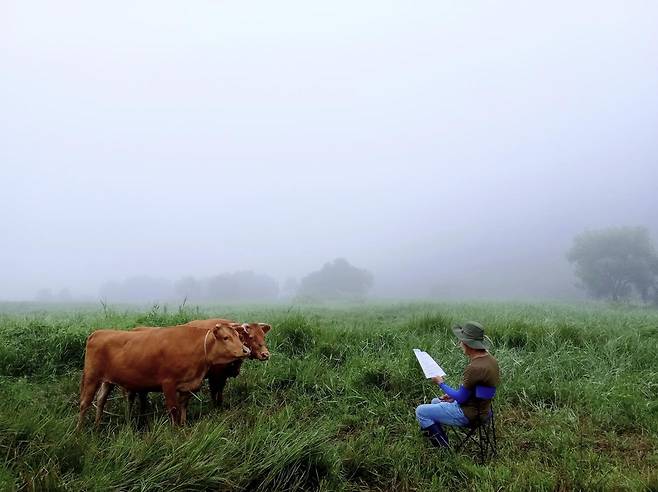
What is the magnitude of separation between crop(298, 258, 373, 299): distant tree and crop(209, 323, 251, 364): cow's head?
84.3 metres

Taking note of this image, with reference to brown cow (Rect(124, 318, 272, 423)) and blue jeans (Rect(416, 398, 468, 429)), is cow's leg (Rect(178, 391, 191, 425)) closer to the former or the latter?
brown cow (Rect(124, 318, 272, 423))

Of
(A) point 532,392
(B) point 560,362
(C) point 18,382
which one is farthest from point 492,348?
(C) point 18,382

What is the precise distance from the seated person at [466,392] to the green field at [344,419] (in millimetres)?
361

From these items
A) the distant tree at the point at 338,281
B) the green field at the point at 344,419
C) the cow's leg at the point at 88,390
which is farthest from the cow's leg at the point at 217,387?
the distant tree at the point at 338,281

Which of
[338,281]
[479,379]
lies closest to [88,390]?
[479,379]

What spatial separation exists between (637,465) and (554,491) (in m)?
1.72

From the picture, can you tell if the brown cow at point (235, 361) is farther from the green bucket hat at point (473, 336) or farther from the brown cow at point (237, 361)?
the green bucket hat at point (473, 336)

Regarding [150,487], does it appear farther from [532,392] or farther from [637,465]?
[532,392]

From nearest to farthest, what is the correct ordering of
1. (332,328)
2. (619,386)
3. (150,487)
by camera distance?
(150,487), (619,386), (332,328)

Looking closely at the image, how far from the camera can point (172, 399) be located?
18.1 feet

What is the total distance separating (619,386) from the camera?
760cm

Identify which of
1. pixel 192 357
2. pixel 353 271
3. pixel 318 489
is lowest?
pixel 353 271

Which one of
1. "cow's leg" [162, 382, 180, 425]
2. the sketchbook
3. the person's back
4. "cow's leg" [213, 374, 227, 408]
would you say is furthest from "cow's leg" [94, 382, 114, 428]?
the person's back

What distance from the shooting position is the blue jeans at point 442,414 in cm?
542
